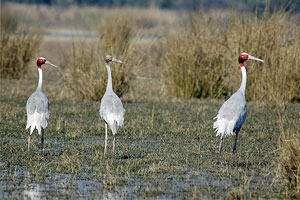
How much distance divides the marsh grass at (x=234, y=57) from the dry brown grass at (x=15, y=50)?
4.75 m

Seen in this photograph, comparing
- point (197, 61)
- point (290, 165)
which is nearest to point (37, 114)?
point (290, 165)

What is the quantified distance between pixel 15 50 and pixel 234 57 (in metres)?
6.95

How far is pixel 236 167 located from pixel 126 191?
1.86 meters

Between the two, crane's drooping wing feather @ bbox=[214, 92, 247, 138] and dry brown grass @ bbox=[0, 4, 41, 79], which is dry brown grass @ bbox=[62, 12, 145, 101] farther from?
crane's drooping wing feather @ bbox=[214, 92, 247, 138]

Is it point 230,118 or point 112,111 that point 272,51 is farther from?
point 112,111

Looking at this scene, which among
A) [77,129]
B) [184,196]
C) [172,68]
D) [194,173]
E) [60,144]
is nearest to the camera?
[184,196]

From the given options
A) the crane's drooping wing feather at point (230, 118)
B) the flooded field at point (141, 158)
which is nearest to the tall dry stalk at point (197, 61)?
the flooded field at point (141, 158)

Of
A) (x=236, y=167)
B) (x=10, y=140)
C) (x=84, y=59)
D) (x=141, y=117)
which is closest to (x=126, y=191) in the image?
(x=236, y=167)

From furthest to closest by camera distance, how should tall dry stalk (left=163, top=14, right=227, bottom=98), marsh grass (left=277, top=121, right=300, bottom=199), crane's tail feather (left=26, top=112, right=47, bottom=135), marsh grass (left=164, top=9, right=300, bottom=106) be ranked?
tall dry stalk (left=163, top=14, right=227, bottom=98)
marsh grass (left=164, top=9, right=300, bottom=106)
crane's tail feather (left=26, top=112, right=47, bottom=135)
marsh grass (left=277, top=121, right=300, bottom=199)

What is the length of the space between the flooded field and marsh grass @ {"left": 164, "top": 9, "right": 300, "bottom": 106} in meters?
1.10

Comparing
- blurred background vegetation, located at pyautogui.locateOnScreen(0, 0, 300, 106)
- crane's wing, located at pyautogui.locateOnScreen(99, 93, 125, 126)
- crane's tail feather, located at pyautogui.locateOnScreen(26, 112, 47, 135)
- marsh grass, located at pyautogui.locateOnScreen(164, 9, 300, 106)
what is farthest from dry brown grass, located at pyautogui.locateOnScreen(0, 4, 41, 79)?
crane's wing, located at pyautogui.locateOnScreen(99, 93, 125, 126)

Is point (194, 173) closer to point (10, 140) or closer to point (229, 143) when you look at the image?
point (229, 143)

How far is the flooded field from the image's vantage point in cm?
665

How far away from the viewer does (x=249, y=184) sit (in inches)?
273
